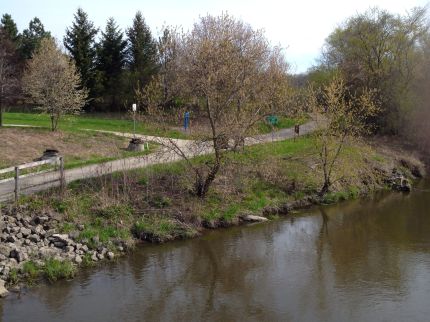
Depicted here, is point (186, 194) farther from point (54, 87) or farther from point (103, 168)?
point (54, 87)

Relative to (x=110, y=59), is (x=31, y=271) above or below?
below

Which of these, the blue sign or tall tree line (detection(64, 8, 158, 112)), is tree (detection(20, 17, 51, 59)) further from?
the blue sign

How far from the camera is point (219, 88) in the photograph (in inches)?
843

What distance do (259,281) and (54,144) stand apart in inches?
674

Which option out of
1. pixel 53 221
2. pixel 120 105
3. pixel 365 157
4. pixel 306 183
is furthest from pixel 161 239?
pixel 120 105

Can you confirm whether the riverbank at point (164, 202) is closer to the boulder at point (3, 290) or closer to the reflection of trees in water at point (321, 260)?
the boulder at point (3, 290)

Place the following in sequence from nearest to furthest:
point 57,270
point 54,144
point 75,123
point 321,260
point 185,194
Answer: point 57,270 < point 321,260 < point 185,194 < point 54,144 < point 75,123

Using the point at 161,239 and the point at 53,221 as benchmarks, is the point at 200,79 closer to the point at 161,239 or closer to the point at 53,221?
the point at 161,239

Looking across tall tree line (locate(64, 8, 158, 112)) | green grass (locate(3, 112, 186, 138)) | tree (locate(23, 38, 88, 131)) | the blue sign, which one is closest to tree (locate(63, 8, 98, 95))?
tall tree line (locate(64, 8, 158, 112))

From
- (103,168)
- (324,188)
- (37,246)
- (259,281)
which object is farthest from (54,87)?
(259,281)

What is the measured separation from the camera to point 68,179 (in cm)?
2100

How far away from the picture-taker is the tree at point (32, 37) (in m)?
58.2

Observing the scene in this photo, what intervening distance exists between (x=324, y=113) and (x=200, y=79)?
839 cm

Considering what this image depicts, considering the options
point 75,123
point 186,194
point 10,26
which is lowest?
point 186,194
